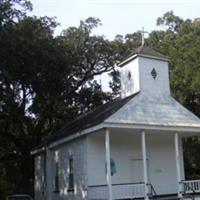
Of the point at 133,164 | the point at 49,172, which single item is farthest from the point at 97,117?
the point at 49,172

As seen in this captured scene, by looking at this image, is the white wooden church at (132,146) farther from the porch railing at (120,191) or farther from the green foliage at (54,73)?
the green foliage at (54,73)

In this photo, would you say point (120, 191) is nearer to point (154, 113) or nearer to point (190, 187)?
point (190, 187)

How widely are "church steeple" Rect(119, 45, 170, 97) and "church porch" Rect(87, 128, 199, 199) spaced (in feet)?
8.35

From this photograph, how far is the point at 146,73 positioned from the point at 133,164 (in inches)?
194

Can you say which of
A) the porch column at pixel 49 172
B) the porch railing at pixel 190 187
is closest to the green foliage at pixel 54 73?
the porch column at pixel 49 172

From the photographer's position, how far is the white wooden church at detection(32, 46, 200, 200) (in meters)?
20.6

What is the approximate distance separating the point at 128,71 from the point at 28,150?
13719 mm

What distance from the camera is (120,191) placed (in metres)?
20.3

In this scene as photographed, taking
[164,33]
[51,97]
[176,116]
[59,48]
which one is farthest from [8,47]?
[164,33]

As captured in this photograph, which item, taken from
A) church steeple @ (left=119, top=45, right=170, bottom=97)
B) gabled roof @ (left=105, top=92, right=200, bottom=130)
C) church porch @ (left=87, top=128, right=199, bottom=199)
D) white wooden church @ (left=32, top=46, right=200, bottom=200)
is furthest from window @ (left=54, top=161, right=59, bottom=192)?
gabled roof @ (left=105, top=92, right=200, bottom=130)

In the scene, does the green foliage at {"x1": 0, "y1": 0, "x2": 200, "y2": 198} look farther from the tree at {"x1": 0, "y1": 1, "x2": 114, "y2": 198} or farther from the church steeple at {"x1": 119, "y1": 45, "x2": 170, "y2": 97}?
the church steeple at {"x1": 119, "y1": 45, "x2": 170, "y2": 97}

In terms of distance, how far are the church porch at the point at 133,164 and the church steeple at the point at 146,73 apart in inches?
100

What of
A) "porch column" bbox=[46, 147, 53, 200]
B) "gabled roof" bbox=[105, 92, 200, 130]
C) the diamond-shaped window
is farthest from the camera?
"porch column" bbox=[46, 147, 53, 200]

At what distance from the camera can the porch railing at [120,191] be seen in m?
20.2
